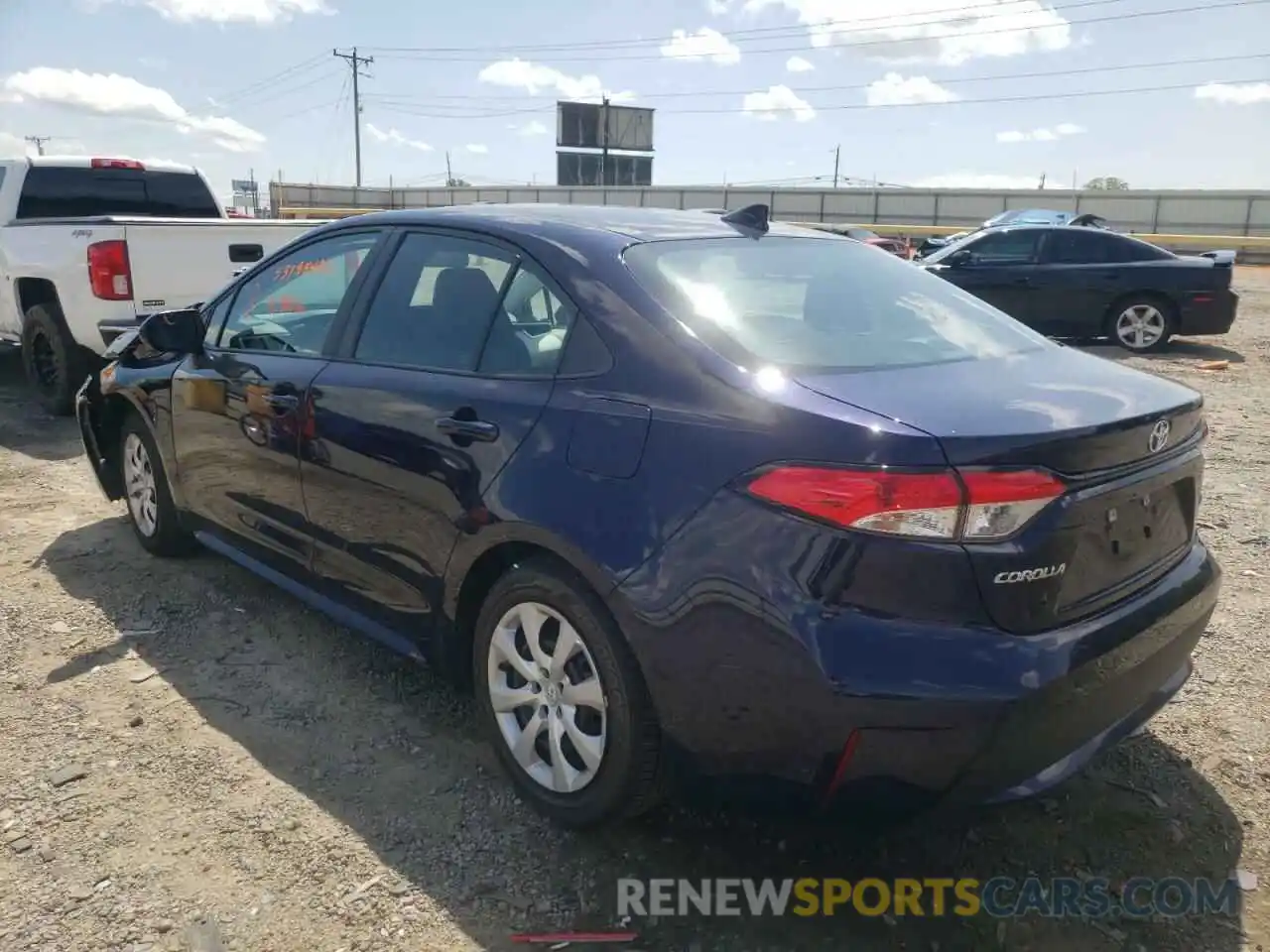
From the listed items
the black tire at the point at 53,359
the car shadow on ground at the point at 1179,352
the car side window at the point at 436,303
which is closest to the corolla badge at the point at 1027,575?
the car side window at the point at 436,303

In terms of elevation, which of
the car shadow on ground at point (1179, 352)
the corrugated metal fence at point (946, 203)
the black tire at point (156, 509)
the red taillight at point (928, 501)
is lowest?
the black tire at point (156, 509)

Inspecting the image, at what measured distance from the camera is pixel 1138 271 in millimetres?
11414

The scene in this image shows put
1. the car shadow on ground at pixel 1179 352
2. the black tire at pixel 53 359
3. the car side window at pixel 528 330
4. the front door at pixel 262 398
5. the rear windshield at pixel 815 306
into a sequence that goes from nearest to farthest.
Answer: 1. the rear windshield at pixel 815 306
2. the car side window at pixel 528 330
3. the front door at pixel 262 398
4. the black tire at pixel 53 359
5. the car shadow on ground at pixel 1179 352

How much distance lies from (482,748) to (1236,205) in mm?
39057

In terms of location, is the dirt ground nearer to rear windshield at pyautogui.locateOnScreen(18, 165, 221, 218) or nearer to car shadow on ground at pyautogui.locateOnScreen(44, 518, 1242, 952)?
car shadow on ground at pyautogui.locateOnScreen(44, 518, 1242, 952)

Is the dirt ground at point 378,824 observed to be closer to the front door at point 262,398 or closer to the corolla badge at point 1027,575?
the front door at point 262,398

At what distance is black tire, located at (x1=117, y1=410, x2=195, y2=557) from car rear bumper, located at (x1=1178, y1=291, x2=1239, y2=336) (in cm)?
1081

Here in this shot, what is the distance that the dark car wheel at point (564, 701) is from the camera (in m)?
2.40

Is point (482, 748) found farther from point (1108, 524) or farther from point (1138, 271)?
point (1138, 271)

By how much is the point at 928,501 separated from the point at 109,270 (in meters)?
6.40

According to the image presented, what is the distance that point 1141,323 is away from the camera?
11.5m

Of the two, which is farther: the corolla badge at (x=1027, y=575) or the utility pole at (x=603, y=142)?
the utility pole at (x=603, y=142)

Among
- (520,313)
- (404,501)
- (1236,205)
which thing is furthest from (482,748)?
(1236,205)

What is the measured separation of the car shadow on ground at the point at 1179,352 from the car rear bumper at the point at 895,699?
9.43 meters
